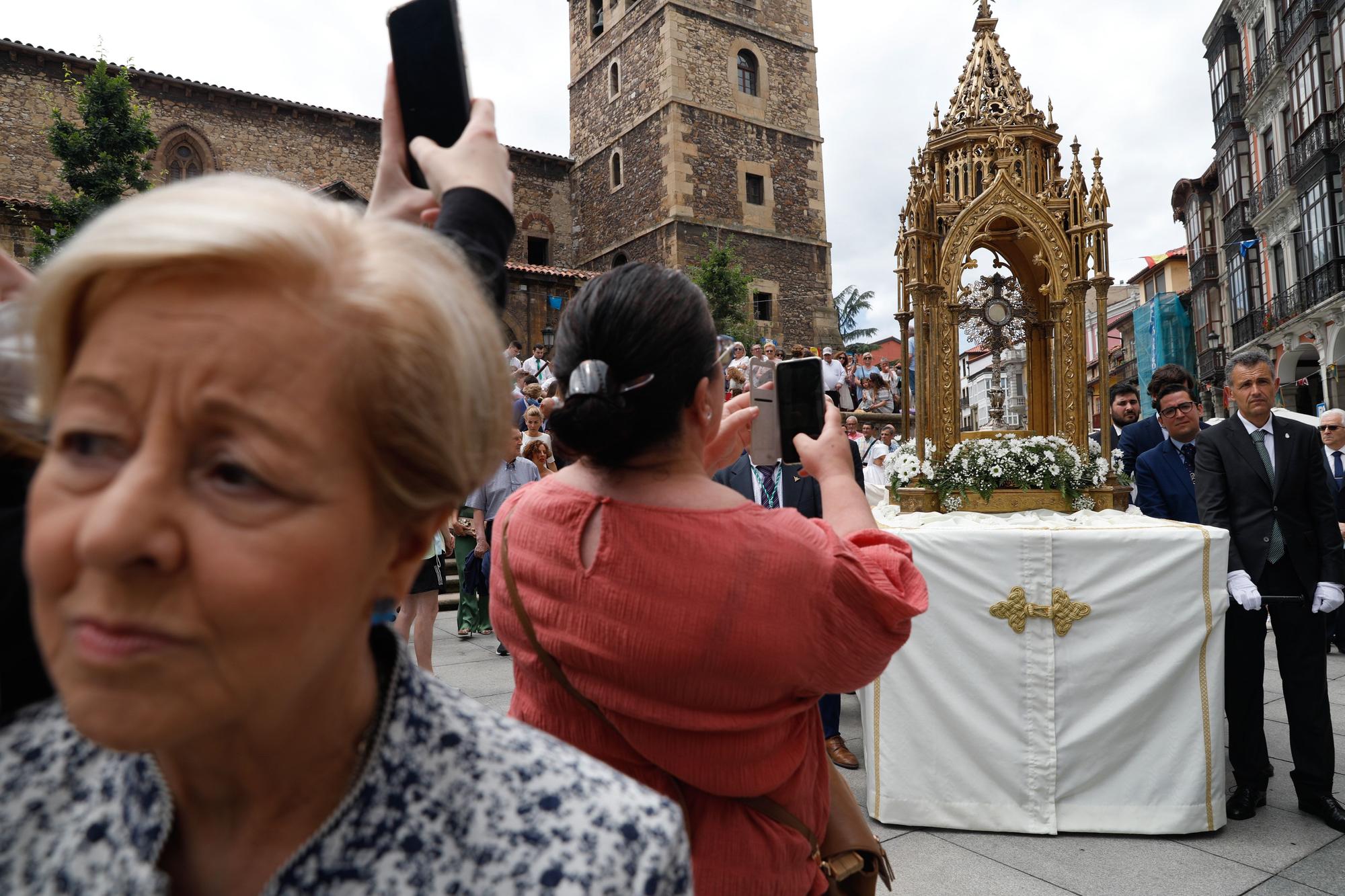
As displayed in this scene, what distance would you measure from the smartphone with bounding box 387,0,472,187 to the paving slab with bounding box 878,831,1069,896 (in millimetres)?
3099

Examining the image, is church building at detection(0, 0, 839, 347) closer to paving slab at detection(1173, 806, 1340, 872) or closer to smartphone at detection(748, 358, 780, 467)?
paving slab at detection(1173, 806, 1340, 872)

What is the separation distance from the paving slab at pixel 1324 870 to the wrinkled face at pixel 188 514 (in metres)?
3.99

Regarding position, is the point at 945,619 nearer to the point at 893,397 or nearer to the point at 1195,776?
the point at 1195,776

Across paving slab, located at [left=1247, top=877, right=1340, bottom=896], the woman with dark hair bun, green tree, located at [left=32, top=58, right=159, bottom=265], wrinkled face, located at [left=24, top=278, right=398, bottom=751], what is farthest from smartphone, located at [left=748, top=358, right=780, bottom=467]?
green tree, located at [left=32, top=58, right=159, bottom=265]

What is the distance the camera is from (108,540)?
679 millimetres

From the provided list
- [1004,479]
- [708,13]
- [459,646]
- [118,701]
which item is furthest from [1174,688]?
[708,13]

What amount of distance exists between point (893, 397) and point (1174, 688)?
1745 cm

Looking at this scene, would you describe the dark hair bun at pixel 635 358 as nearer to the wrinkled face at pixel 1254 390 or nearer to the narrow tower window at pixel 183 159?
the wrinkled face at pixel 1254 390

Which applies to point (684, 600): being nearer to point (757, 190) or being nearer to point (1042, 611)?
point (1042, 611)

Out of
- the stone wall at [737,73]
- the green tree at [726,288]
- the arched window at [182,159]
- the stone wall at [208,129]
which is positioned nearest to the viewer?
the stone wall at [208,129]

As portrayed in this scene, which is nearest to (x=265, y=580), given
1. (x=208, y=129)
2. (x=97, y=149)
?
(x=97, y=149)

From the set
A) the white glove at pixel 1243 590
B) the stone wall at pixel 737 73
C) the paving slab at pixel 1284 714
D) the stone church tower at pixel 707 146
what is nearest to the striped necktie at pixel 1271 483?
the white glove at pixel 1243 590

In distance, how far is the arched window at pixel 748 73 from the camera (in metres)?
30.2

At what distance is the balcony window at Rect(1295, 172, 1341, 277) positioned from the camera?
23.4 metres
